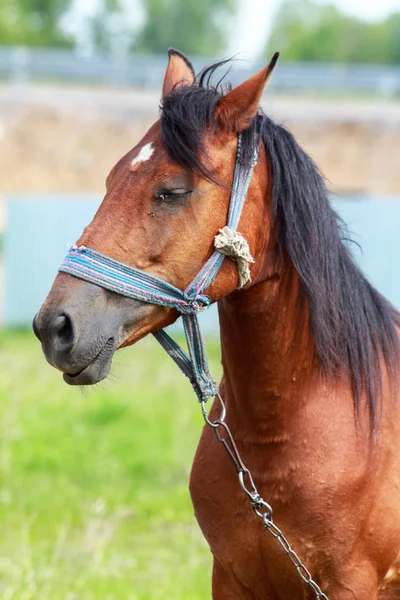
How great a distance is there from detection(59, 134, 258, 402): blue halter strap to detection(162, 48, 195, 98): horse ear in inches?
18.5

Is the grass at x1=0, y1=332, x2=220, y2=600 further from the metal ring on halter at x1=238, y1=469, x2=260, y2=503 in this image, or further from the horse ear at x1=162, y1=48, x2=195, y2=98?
the horse ear at x1=162, y1=48, x2=195, y2=98

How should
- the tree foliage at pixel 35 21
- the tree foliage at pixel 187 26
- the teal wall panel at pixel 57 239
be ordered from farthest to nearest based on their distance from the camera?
the tree foliage at pixel 187 26
the tree foliage at pixel 35 21
the teal wall panel at pixel 57 239

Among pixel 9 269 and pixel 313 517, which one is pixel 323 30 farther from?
pixel 313 517

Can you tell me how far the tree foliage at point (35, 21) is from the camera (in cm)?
4569

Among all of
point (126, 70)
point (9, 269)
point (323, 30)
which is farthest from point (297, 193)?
point (323, 30)

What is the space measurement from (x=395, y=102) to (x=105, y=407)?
18523mm

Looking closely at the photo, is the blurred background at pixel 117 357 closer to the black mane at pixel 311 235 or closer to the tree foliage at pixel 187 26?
the black mane at pixel 311 235

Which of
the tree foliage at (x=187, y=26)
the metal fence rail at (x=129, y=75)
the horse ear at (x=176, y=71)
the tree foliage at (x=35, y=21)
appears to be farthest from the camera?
the tree foliage at (x=187, y=26)

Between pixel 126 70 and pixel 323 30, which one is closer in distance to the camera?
pixel 126 70

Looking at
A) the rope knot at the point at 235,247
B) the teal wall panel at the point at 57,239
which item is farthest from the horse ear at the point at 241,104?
the teal wall panel at the point at 57,239

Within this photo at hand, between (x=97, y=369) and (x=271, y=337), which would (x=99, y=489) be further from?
(x=97, y=369)

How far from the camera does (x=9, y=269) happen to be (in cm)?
1576

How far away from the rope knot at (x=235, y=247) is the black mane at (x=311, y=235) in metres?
0.18

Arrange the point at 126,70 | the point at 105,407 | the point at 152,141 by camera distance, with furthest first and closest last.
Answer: the point at 126,70 → the point at 105,407 → the point at 152,141
